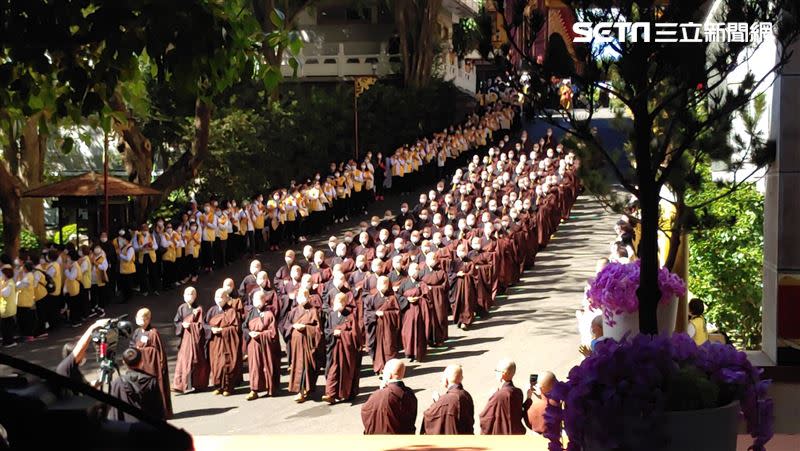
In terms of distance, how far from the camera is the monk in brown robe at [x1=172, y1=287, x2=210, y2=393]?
56.6 ft

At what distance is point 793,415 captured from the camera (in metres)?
7.73

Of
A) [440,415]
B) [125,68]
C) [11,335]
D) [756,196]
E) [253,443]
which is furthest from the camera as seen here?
[11,335]

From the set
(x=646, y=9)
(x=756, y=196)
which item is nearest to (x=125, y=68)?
(x=646, y=9)

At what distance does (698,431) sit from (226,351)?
533 inches

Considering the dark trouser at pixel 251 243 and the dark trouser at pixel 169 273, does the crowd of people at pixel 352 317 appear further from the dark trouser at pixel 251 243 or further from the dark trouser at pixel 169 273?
the dark trouser at pixel 251 243

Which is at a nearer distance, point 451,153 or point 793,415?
point 793,415

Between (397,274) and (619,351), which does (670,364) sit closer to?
(619,351)

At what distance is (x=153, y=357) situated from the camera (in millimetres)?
15648

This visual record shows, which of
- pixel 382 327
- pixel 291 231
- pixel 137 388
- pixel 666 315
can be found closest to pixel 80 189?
pixel 291 231

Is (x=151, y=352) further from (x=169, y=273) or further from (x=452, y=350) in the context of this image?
(x=169, y=273)

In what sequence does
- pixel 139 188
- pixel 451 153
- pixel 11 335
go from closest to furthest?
pixel 11 335 → pixel 139 188 → pixel 451 153

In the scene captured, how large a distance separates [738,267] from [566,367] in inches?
179

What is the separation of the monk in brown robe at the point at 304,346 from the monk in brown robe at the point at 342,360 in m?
0.23

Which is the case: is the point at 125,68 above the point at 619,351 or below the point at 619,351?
above
